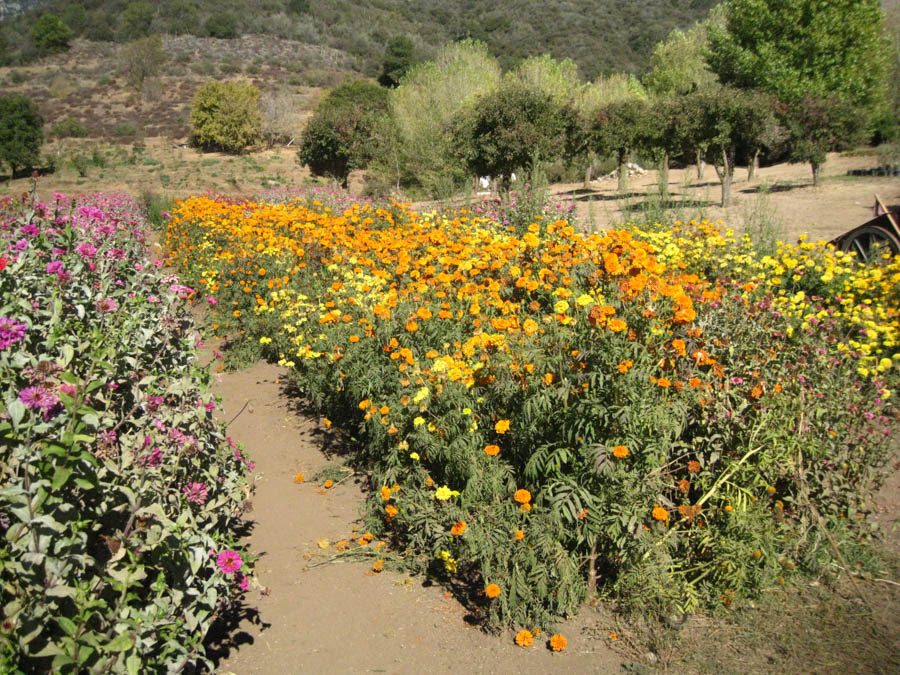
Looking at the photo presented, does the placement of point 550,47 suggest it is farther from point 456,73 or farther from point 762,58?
point 762,58

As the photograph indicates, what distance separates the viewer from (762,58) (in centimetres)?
2847

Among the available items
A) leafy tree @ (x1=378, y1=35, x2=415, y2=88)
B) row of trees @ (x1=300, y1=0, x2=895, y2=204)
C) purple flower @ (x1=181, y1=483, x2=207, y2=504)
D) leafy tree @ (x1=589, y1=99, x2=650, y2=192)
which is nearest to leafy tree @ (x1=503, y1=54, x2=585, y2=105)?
row of trees @ (x1=300, y1=0, x2=895, y2=204)

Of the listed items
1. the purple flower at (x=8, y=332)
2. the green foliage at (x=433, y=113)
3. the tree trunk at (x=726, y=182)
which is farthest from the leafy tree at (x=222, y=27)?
the purple flower at (x=8, y=332)

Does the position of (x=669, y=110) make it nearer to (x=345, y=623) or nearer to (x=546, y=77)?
(x=546, y=77)

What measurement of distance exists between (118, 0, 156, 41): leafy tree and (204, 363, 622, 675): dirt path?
269ft

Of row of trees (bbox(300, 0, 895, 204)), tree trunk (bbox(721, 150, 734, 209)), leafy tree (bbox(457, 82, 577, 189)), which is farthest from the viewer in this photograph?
leafy tree (bbox(457, 82, 577, 189))

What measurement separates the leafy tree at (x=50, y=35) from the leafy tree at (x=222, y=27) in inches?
561

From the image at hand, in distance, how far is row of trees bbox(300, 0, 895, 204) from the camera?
19.2 meters

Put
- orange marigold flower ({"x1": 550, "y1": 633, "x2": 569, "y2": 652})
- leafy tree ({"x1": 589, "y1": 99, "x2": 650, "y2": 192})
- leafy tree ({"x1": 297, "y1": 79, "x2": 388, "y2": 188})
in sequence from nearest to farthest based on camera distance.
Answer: orange marigold flower ({"x1": 550, "y1": 633, "x2": 569, "y2": 652}) → leafy tree ({"x1": 589, "y1": 99, "x2": 650, "y2": 192}) → leafy tree ({"x1": 297, "y1": 79, "x2": 388, "y2": 188})

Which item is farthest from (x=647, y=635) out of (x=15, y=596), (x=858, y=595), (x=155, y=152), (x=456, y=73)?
(x=155, y=152)

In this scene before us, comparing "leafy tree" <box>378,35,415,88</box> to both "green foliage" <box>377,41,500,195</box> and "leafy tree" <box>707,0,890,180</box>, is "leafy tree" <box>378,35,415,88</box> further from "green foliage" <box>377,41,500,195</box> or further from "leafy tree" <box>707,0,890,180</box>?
"leafy tree" <box>707,0,890,180</box>

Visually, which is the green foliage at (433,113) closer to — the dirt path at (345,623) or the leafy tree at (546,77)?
the leafy tree at (546,77)

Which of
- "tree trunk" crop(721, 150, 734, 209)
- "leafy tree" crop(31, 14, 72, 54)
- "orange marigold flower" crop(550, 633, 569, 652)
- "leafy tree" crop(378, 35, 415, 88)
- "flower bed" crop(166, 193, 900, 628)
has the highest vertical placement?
"leafy tree" crop(31, 14, 72, 54)

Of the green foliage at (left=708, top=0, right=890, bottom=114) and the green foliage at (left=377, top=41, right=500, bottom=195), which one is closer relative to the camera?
the green foliage at (left=377, top=41, right=500, bottom=195)
